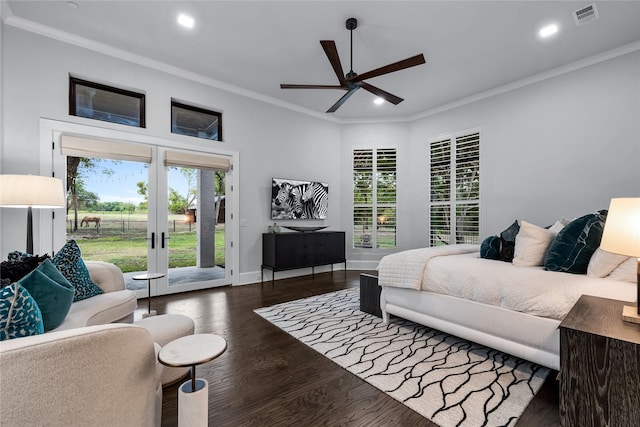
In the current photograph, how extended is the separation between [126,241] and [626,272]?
5.32 m

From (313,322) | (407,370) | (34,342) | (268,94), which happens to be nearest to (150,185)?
(268,94)

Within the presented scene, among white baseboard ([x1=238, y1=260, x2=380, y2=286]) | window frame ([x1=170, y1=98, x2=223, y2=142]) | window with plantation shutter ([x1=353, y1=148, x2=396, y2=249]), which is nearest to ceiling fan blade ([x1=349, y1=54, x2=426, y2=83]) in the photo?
window frame ([x1=170, y1=98, x2=223, y2=142])

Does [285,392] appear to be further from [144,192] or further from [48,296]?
[144,192]

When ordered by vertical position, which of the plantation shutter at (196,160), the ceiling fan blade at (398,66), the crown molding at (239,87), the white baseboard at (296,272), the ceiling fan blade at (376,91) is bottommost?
the white baseboard at (296,272)

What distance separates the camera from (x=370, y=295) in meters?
3.39

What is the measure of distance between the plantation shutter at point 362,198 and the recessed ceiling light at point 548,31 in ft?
11.3

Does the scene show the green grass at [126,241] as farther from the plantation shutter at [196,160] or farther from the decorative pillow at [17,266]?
the decorative pillow at [17,266]

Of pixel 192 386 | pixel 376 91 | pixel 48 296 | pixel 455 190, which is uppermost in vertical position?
pixel 376 91

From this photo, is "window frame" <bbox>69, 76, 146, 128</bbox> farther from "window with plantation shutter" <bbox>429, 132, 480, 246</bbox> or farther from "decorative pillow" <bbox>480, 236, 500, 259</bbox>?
"window with plantation shutter" <bbox>429, 132, 480, 246</bbox>

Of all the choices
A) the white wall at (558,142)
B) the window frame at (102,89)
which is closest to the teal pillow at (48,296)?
the window frame at (102,89)

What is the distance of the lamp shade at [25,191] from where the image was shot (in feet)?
8.46

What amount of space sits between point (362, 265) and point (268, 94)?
399 centimetres

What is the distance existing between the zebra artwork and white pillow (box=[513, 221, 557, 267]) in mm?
3804

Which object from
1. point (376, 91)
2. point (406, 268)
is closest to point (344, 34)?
point (376, 91)
